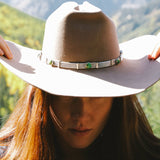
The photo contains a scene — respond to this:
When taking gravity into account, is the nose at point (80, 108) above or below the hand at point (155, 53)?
below

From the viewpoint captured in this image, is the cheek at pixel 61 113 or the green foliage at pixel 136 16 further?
the green foliage at pixel 136 16

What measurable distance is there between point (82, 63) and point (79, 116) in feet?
0.90

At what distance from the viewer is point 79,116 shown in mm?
1488

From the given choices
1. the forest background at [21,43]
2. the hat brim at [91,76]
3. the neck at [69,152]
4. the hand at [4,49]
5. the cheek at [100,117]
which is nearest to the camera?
the hat brim at [91,76]

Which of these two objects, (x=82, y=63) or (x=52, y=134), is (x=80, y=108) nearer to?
(x=82, y=63)

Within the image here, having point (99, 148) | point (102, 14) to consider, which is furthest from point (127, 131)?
point (102, 14)

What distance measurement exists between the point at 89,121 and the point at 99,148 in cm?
49

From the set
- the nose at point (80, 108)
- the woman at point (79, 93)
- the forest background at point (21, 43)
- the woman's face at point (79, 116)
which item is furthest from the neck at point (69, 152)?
the forest background at point (21, 43)

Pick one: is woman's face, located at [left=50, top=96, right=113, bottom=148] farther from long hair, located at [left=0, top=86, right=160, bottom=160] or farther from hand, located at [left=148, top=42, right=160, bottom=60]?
hand, located at [left=148, top=42, right=160, bottom=60]

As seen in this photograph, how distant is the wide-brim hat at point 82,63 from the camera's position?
4.44ft

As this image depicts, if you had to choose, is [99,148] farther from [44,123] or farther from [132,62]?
[132,62]

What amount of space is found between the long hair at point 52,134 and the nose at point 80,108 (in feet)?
0.65

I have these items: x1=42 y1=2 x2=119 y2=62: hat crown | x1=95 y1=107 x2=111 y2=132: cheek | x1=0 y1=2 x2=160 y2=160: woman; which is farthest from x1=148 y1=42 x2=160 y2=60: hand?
x1=95 y1=107 x2=111 y2=132: cheek

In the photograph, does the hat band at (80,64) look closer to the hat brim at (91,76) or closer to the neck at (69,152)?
the hat brim at (91,76)
